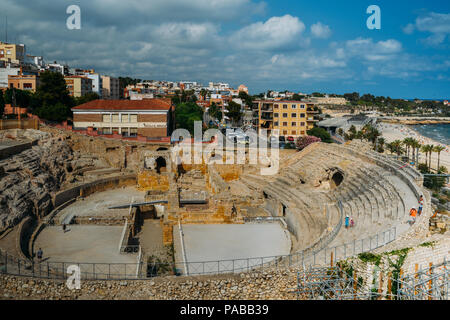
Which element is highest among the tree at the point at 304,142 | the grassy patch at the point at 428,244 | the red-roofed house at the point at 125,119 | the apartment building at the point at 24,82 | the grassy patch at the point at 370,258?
the apartment building at the point at 24,82

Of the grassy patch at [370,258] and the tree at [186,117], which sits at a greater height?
the tree at [186,117]

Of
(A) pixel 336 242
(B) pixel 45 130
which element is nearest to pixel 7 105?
(B) pixel 45 130

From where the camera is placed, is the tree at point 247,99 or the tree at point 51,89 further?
the tree at point 247,99

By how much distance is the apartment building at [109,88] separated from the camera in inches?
3538

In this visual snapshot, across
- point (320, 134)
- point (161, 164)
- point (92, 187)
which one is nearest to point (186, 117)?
point (161, 164)

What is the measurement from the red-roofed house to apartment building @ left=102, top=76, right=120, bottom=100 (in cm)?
4488

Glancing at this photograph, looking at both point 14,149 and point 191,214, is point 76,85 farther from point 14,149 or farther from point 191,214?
point 191,214

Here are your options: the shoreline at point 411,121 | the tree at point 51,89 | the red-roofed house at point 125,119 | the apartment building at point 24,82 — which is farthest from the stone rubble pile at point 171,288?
the shoreline at point 411,121

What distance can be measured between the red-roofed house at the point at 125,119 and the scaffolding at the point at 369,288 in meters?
34.2

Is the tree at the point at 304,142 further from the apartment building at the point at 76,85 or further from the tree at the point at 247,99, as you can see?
the tree at the point at 247,99

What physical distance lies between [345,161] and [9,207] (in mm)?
24358
